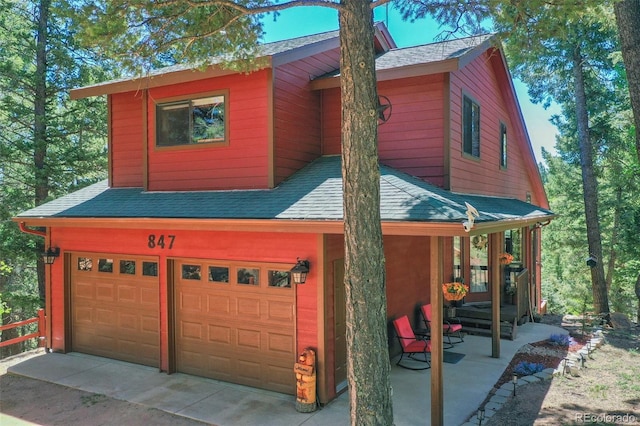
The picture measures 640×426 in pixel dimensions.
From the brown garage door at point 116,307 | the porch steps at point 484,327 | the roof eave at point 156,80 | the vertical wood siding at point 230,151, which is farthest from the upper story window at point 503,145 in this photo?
the brown garage door at point 116,307

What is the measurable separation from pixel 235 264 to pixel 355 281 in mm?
3414

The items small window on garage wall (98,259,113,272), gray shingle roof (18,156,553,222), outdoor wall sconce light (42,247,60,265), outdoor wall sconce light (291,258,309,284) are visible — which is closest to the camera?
gray shingle roof (18,156,553,222)

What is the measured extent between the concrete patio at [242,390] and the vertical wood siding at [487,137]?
3221 mm

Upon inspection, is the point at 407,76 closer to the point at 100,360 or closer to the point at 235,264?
the point at 235,264

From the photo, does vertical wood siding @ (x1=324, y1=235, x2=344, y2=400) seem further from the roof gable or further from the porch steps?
the porch steps

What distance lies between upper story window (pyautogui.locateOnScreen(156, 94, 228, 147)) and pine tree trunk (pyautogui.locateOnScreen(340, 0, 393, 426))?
176 inches

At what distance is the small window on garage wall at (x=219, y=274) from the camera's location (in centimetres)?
736

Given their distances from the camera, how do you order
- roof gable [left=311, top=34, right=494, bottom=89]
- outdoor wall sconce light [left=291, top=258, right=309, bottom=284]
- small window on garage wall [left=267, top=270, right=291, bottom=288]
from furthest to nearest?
roof gable [left=311, top=34, right=494, bottom=89], small window on garage wall [left=267, top=270, right=291, bottom=288], outdoor wall sconce light [left=291, top=258, right=309, bottom=284]

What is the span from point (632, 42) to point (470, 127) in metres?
3.06

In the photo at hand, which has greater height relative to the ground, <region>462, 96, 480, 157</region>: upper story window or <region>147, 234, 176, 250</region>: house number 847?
<region>462, 96, 480, 157</region>: upper story window

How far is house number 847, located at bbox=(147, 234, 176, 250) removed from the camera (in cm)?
783

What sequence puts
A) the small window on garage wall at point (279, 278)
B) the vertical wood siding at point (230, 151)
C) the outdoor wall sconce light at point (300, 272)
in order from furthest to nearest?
the vertical wood siding at point (230, 151)
the small window on garage wall at point (279, 278)
the outdoor wall sconce light at point (300, 272)

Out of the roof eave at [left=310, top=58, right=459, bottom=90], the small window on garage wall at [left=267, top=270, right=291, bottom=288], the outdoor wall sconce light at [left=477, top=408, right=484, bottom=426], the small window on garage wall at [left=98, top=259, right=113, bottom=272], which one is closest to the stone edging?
the outdoor wall sconce light at [left=477, top=408, right=484, bottom=426]

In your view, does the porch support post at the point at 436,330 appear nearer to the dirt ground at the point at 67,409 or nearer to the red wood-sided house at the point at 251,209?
the red wood-sided house at the point at 251,209
